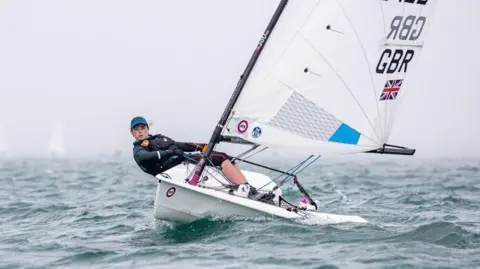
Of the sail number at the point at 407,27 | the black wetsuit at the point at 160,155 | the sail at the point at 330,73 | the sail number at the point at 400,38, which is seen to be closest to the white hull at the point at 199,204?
the black wetsuit at the point at 160,155

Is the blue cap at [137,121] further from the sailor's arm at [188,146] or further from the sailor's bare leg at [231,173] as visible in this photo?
the sailor's bare leg at [231,173]

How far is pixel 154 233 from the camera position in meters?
9.78

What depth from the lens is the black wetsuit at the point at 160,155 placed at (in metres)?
10.0

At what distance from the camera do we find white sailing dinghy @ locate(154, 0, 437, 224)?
375 inches

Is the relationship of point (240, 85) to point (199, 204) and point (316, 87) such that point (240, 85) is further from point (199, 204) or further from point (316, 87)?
point (199, 204)

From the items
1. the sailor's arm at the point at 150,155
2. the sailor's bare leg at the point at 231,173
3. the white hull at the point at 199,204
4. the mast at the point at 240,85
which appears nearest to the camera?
the white hull at the point at 199,204

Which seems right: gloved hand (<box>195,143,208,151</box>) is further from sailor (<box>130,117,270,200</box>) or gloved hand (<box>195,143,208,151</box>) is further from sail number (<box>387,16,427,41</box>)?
sail number (<box>387,16,427,41</box>)

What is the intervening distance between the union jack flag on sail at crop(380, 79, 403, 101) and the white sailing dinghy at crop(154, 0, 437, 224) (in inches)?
0.6

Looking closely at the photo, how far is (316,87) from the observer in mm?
9625

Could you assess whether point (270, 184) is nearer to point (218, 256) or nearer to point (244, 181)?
point (244, 181)

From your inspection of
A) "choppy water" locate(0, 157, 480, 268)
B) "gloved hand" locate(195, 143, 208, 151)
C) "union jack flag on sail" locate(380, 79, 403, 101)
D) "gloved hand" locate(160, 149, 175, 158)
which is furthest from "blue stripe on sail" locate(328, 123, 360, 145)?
"gloved hand" locate(160, 149, 175, 158)

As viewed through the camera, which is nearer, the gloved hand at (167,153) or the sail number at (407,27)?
the sail number at (407,27)

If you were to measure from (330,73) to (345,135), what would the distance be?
914 millimetres

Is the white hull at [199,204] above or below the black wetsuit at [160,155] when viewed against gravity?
below
